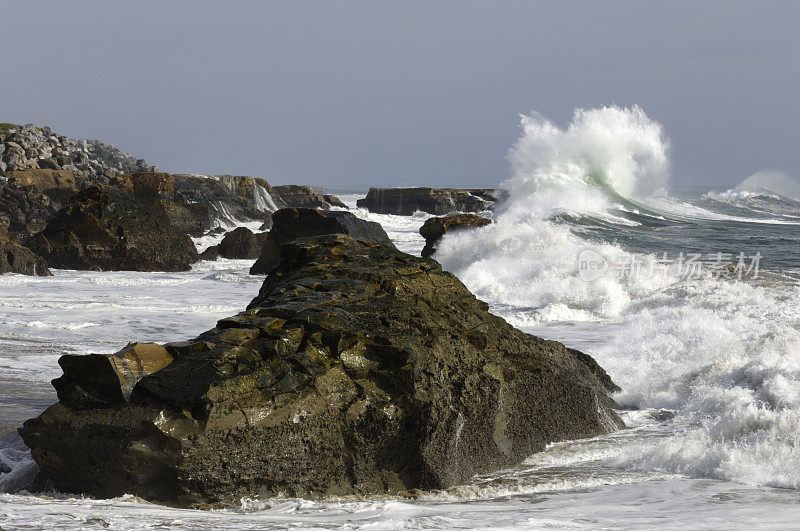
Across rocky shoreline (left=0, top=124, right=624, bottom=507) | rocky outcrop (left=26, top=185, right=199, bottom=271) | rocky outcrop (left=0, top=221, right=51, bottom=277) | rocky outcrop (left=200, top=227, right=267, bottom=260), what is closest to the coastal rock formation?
rocky outcrop (left=26, top=185, right=199, bottom=271)

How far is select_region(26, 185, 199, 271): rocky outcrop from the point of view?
632 inches

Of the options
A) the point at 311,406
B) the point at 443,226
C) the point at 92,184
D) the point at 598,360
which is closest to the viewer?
the point at 311,406

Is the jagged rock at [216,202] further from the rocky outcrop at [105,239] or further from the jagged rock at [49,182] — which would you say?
the rocky outcrop at [105,239]

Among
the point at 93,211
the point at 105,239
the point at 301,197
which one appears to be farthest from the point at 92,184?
the point at 301,197

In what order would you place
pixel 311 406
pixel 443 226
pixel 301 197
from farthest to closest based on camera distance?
pixel 301 197, pixel 443 226, pixel 311 406

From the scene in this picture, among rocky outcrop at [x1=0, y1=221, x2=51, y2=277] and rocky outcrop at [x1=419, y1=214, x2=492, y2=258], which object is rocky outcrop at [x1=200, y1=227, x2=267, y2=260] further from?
rocky outcrop at [x1=0, y1=221, x2=51, y2=277]

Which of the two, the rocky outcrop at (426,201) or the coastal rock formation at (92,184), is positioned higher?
the rocky outcrop at (426,201)

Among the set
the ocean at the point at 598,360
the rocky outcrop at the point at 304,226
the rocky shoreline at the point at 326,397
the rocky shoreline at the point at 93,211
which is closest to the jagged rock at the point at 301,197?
the rocky shoreline at the point at 93,211

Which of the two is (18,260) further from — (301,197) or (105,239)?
(301,197)

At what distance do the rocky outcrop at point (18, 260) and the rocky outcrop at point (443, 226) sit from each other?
28.0ft

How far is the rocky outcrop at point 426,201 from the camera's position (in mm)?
44594

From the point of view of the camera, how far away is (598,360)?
7.21 meters

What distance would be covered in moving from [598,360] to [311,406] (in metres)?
4.26

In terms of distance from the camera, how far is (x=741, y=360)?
634cm
